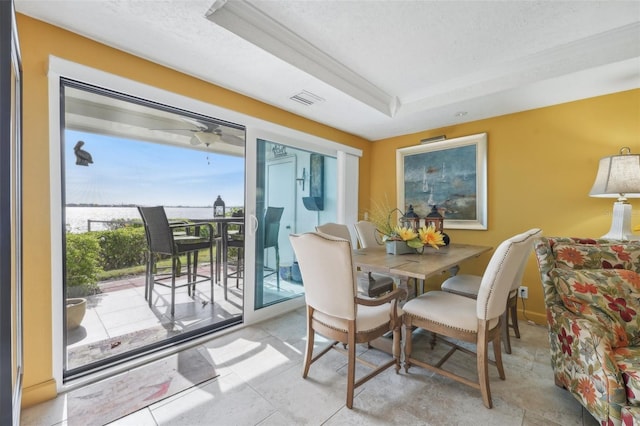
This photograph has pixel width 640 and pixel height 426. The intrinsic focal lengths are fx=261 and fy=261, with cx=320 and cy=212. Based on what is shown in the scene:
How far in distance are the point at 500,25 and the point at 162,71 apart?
2567mm

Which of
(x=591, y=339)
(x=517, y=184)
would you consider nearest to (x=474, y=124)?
(x=517, y=184)

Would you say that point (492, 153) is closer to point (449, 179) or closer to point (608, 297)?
point (449, 179)

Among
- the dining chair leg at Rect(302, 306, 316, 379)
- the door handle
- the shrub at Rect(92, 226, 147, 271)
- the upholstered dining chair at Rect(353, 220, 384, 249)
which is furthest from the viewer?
the upholstered dining chair at Rect(353, 220, 384, 249)

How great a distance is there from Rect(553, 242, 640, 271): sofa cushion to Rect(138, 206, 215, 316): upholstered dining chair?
3130mm

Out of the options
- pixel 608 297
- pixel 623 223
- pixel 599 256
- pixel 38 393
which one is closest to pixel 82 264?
pixel 38 393

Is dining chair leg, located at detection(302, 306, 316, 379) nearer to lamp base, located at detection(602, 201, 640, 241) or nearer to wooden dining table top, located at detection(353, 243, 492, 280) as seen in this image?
wooden dining table top, located at detection(353, 243, 492, 280)

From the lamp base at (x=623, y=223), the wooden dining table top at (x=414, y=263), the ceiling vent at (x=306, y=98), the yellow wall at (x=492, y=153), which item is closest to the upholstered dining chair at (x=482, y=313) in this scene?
the wooden dining table top at (x=414, y=263)

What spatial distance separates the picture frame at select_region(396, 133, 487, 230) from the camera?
10.5 feet

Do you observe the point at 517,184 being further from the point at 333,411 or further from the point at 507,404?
Result: the point at 333,411

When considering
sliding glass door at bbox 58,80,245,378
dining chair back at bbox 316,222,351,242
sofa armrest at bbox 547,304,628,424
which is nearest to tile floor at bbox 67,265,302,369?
sliding glass door at bbox 58,80,245,378

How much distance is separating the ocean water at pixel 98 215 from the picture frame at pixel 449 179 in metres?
2.95

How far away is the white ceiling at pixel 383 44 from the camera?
5.37 feet

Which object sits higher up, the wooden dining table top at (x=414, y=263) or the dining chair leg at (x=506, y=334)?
the wooden dining table top at (x=414, y=263)

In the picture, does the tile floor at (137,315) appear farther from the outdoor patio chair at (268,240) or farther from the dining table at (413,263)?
the dining table at (413,263)
